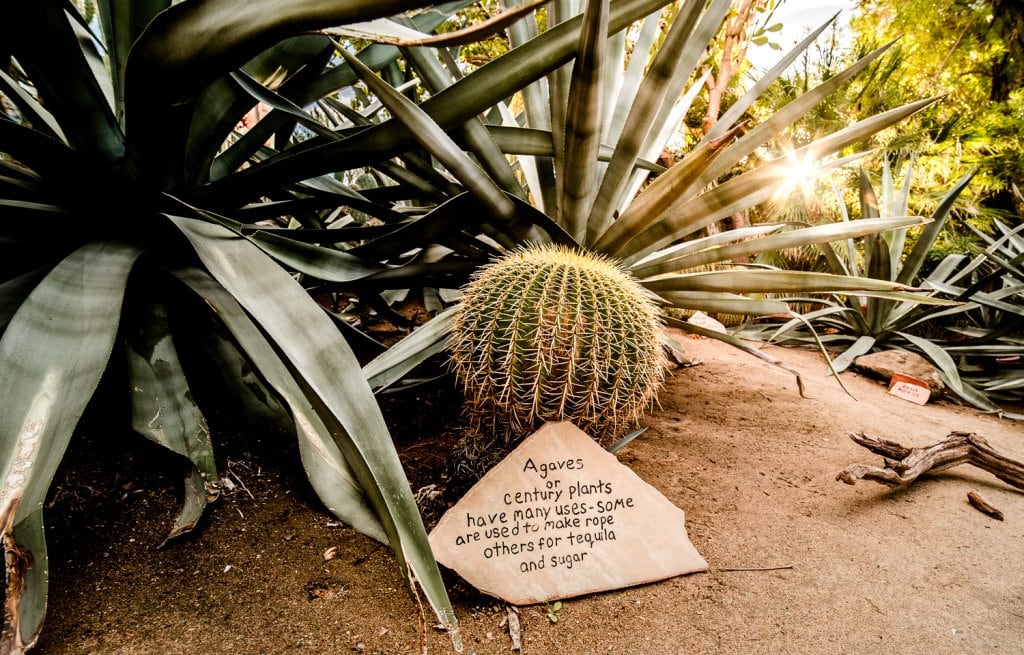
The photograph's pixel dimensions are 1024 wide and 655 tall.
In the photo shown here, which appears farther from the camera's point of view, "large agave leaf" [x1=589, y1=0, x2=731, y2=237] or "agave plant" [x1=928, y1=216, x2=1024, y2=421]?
"agave plant" [x1=928, y1=216, x2=1024, y2=421]

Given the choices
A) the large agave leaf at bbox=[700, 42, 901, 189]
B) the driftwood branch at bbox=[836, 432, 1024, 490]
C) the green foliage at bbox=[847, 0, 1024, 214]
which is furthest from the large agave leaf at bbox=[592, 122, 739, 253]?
the green foliage at bbox=[847, 0, 1024, 214]

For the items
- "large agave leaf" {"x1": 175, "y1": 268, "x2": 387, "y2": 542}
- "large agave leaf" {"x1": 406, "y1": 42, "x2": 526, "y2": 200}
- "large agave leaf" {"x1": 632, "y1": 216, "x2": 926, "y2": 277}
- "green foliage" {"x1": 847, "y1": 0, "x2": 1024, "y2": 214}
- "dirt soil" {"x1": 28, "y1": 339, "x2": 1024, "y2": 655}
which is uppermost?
"green foliage" {"x1": 847, "y1": 0, "x2": 1024, "y2": 214}

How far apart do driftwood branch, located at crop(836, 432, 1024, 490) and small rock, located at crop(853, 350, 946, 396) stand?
148cm

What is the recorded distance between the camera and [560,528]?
937 millimetres

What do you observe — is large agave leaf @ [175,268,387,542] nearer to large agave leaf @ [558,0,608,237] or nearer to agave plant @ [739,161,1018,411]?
large agave leaf @ [558,0,608,237]

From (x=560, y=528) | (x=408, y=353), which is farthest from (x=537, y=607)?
(x=408, y=353)

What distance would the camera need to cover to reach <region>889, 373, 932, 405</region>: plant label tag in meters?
2.45

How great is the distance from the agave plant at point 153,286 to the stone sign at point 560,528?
1.00ft

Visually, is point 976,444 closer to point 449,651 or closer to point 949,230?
point 449,651

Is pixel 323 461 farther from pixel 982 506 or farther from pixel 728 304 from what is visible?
pixel 982 506

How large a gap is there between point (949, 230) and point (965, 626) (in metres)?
5.92

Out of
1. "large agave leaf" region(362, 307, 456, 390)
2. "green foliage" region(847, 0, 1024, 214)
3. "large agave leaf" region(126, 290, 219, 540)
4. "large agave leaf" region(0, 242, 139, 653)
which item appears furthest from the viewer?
"green foliage" region(847, 0, 1024, 214)

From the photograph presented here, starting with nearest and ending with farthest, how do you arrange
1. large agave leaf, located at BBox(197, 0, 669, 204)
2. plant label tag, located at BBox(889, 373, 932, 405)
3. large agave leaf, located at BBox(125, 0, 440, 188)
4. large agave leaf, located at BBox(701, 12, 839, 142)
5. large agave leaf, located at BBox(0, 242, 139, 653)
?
large agave leaf, located at BBox(0, 242, 139, 653) → large agave leaf, located at BBox(125, 0, 440, 188) → large agave leaf, located at BBox(197, 0, 669, 204) → large agave leaf, located at BBox(701, 12, 839, 142) → plant label tag, located at BBox(889, 373, 932, 405)

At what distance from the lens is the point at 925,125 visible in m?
5.91
